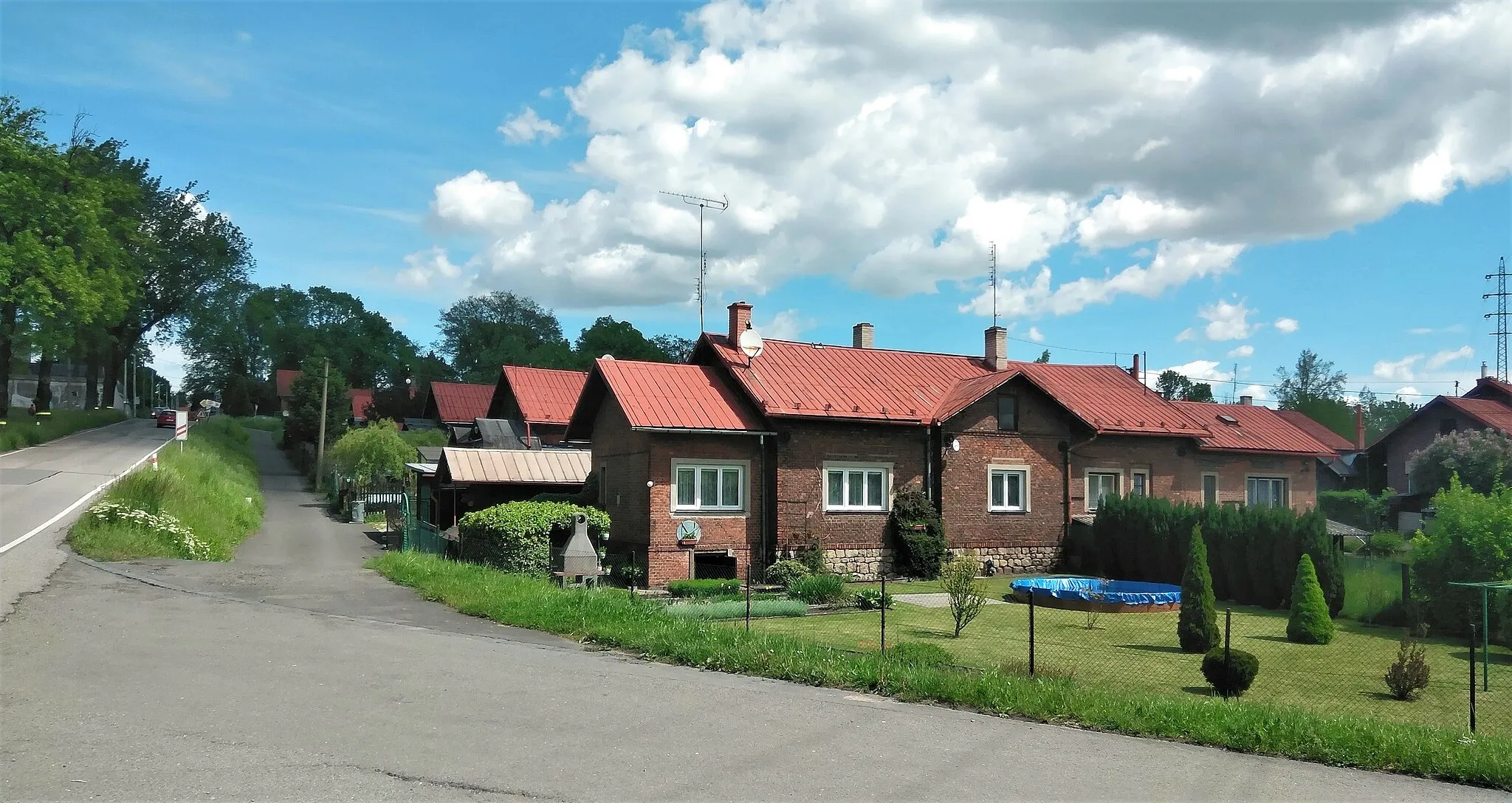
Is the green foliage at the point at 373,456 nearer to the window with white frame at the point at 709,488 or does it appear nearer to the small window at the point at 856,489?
the window with white frame at the point at 709,488

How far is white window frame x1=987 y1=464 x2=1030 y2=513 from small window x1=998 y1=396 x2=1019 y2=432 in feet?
3.52

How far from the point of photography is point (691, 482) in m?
25.1

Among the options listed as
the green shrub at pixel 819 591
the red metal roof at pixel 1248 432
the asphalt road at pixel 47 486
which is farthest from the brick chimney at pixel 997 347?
the asphalt road at pixel 47 486

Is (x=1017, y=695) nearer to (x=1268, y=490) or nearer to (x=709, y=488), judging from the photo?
(x=709, y=488)

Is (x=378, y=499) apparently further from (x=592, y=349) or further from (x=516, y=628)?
(x=592, y=349)

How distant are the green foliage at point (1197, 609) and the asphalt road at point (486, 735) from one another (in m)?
8.85

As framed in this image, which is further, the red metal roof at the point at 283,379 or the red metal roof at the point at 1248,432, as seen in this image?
the red metal roof at the point at 283,379

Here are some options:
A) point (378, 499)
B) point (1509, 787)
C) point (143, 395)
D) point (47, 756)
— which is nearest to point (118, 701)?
point (47, 756)

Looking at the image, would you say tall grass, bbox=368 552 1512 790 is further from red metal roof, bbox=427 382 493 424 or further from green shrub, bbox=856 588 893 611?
red metal roof, bbox=427 382 493 424

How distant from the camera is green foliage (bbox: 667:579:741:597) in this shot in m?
21.8

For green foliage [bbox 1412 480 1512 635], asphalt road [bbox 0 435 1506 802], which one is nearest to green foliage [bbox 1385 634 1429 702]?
green foliage [bbox 1412 480 1512 635]

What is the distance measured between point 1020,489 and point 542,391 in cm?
2385

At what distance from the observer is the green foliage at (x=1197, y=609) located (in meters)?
17.1

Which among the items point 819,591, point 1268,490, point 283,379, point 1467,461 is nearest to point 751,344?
point 819,591
